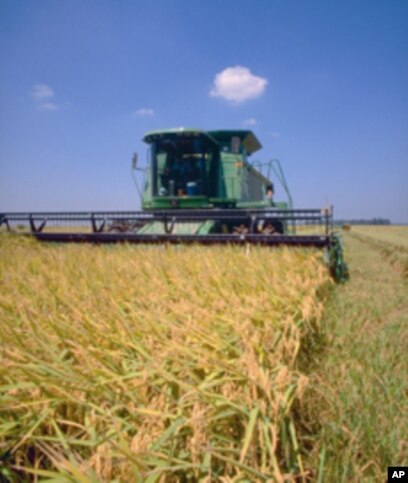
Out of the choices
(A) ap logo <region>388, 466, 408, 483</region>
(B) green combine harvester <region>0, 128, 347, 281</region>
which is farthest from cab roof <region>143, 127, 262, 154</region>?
(A) ap logo <region>388, 466, 408, 483</region>

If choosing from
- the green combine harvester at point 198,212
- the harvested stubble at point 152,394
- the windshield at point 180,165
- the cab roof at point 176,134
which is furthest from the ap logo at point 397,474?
the cab roof at point 176,134

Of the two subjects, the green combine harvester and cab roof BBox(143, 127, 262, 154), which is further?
cab roof BBox(143, 127, 262, 154)

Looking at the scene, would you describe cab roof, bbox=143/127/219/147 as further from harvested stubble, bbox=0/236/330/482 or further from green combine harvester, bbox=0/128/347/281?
harvested stubble, bbox=0/236/330/482

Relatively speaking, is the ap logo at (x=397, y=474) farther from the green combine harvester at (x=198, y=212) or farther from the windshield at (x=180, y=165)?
the windshield at (x=180, y=165)

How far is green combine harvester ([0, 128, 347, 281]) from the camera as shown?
495 cm

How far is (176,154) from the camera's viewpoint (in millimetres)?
7176

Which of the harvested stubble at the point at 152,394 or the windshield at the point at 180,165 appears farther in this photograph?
the windshield at the point at 180,165

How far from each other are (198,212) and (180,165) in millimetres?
2047

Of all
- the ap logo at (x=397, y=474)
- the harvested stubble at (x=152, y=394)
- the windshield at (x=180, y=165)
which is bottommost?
the ap logo at (x=397, y=474)

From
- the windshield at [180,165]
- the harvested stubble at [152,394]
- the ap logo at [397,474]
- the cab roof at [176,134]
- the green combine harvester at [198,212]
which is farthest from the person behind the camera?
the windshield at [180,165]

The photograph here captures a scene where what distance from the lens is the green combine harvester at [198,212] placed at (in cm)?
495

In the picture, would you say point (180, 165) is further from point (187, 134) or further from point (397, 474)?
point (397, 474)

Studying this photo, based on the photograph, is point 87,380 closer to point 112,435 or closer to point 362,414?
point 112,435

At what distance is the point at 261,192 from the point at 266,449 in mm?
10434
